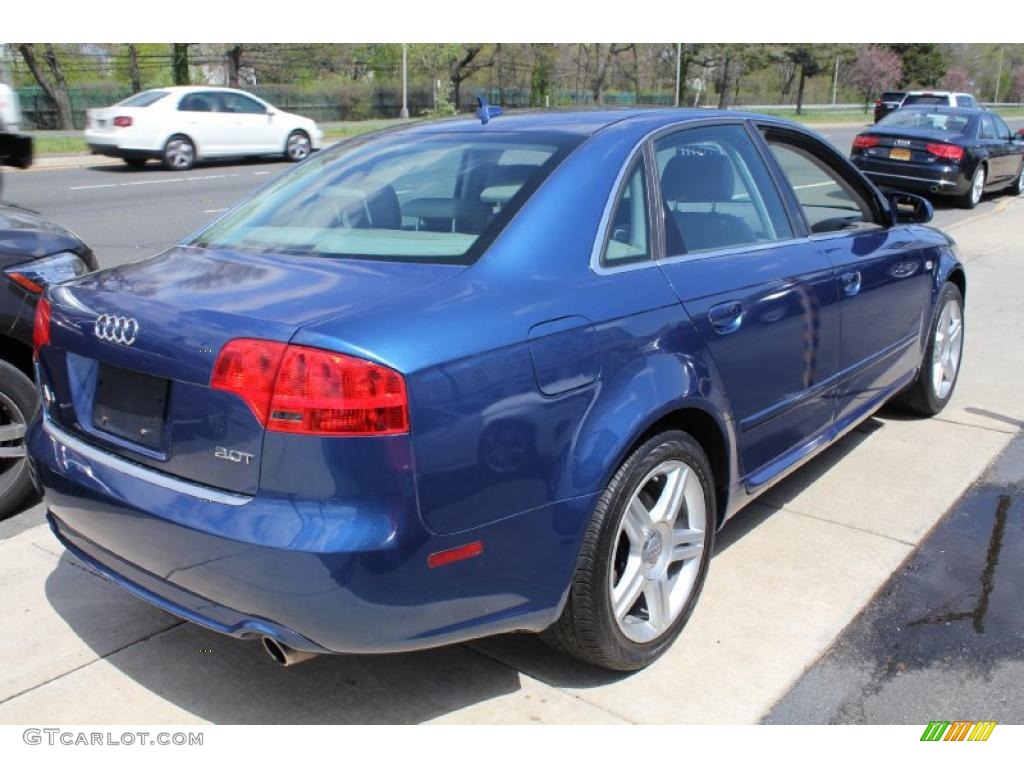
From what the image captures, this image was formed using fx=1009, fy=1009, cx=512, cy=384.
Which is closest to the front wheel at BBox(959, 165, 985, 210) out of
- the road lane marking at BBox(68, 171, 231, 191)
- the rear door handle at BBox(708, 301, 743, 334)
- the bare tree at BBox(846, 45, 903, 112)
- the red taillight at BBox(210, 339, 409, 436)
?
the road lane marking at BBox(68, 171, 231, 191)

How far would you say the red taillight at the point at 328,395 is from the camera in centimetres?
232

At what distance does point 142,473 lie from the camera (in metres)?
2.66

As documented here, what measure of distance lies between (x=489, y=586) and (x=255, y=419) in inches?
28.4

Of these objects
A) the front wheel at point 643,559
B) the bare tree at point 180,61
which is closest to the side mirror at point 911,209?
the front wheel at point 643,559

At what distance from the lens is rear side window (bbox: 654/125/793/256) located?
340cm

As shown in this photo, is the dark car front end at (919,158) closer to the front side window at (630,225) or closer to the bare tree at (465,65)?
the front side window at (630,225)

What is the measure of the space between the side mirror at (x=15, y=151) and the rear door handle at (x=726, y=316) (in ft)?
12.8

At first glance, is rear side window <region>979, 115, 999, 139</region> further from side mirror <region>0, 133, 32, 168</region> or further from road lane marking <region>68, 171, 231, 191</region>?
side mirror <region>0, 133, 32, 168</region>

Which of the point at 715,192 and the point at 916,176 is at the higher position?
the point at 715,192

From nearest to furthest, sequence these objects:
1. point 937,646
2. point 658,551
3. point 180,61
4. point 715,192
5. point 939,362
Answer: point 658,551 < point 937,646 < point 715,192 < point 939,362 < point 180,61

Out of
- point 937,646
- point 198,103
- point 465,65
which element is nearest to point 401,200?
point 937,646

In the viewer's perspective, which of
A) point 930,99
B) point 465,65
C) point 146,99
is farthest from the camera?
point 465,65

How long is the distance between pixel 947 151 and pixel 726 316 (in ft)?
44.2

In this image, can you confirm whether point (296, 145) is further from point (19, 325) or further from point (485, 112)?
point (485, 112)
